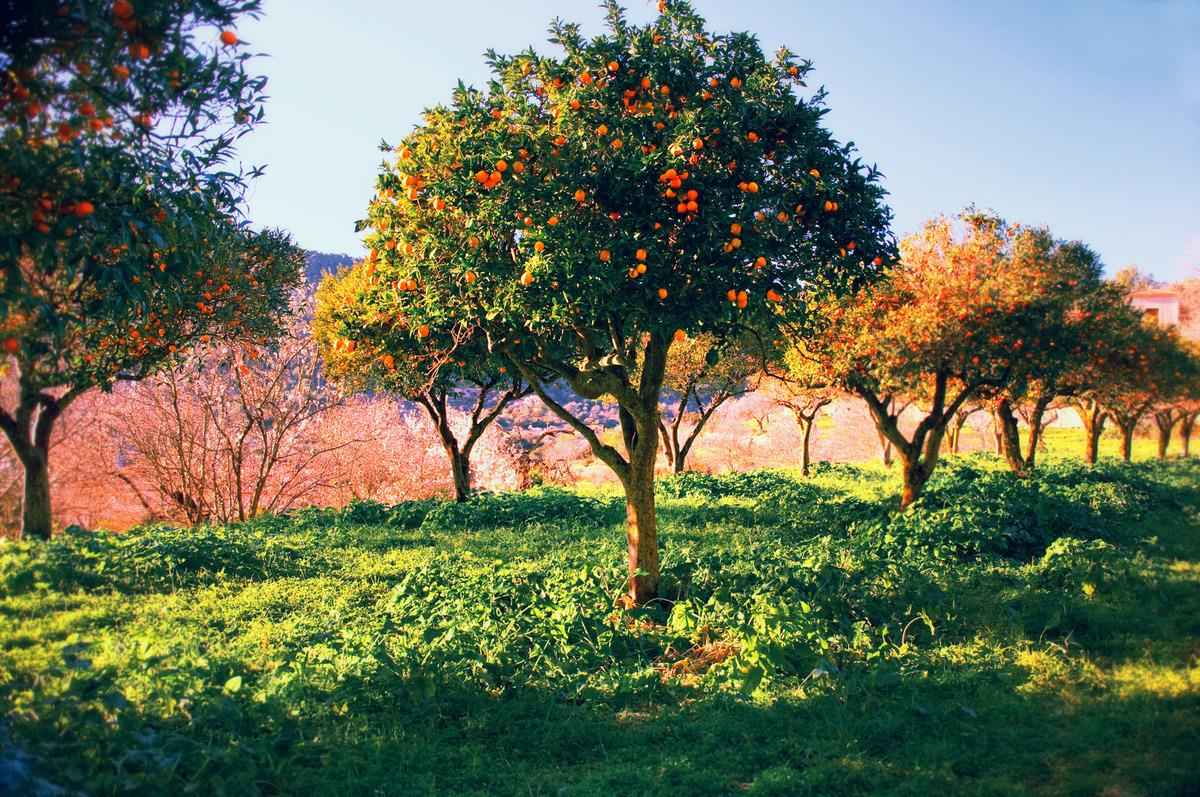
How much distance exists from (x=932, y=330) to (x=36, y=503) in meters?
14.6

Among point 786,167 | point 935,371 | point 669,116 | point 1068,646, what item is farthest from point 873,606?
point 935,371

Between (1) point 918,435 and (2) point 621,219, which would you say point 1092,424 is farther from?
(2) point 621,219

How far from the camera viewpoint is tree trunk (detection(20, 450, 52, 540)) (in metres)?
9.86

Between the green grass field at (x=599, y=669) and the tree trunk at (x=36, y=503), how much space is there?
0.87 m

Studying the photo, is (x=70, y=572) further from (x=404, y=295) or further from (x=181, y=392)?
(x=181, y=392)

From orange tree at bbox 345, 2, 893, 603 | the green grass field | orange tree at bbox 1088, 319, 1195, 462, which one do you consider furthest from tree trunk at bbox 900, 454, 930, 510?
orange tree at bbox 1088, 319, 1195, 462

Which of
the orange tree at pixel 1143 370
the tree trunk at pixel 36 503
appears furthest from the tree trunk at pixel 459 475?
the orange tree at pixel 1143 370

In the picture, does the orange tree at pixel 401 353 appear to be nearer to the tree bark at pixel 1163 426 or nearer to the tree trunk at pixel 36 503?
the tree trunk at pixel 36 503

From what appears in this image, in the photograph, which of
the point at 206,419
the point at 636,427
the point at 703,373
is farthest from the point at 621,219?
the point at 703,373

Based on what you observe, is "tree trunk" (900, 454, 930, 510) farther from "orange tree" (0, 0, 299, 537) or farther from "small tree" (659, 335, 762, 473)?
"orange tree" (0, 0, 299, 537)

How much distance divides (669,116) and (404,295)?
3004mm

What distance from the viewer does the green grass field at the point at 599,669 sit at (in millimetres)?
4543

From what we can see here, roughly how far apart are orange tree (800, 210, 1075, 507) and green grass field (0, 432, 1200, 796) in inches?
139

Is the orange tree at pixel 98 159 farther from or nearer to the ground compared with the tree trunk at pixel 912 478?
farther from the ground
